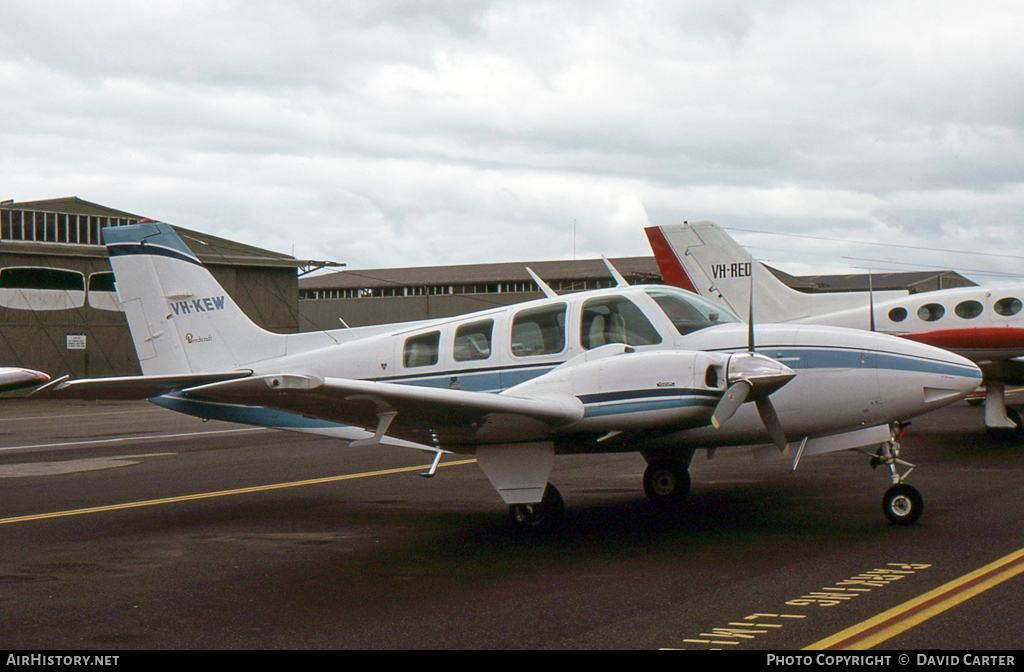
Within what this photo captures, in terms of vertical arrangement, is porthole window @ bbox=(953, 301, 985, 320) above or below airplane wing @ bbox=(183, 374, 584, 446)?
above

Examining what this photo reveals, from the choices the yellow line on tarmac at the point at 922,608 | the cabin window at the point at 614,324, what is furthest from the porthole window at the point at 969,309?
the yellow line on tarmac at the point at 922,608

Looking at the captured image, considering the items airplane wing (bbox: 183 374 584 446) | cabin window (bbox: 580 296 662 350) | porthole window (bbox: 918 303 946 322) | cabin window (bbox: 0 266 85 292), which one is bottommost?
airplane wing (bbox: 183 374 584 446)

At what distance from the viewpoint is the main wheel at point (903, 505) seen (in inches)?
345

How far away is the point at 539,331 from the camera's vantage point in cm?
991

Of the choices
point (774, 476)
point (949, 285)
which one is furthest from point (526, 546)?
point (949, 285)

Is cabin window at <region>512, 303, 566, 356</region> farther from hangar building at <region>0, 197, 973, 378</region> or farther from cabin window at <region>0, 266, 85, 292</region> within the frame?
cabin window at <region>0, 266, 85, 292</region>

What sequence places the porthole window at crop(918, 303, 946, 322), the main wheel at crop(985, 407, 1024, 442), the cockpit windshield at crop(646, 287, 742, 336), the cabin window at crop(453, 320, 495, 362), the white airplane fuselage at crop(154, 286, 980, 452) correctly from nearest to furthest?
the white airplane fuselage at crop(154, 286, 980, 452) < the cockpit windshield at crop(646, 287, 742, 336) < the cabin window at crop(453, 320, 495, 362) < the main wheel at crop(985, 407, 1024, 442) < the porthole window at crop(918, 303, 946, 322)

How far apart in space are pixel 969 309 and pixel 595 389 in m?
13.0

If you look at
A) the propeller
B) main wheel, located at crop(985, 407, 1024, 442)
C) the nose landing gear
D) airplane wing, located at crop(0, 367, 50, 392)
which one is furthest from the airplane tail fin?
main wheel, located at crop(985, 407, 1024, 442)

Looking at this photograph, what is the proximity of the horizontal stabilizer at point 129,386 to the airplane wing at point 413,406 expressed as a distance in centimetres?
130

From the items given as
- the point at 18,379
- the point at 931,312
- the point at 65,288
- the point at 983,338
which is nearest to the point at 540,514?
the point at 18,379

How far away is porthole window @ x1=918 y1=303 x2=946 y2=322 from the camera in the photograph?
18.5 meters

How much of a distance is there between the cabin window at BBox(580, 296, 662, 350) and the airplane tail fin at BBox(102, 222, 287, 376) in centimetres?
474

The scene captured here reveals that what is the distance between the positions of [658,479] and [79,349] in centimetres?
3852
